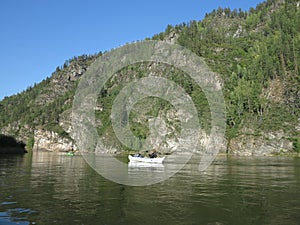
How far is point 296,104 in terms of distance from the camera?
173250mm

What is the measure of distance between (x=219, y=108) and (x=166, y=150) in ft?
140

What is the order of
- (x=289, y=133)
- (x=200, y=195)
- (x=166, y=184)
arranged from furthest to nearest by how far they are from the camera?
(x=289, y=133) < (x=166, y=184) < (x=200, y=195)

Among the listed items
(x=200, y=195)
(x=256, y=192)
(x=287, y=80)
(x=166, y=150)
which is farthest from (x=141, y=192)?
(x=287, y=80)

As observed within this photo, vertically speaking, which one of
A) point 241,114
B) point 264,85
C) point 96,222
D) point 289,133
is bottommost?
point 96,222

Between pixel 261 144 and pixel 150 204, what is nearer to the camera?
pixel 150 204

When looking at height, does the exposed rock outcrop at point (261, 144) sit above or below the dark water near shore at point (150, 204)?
above

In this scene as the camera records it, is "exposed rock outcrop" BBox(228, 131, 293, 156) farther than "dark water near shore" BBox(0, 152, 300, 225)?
Yes

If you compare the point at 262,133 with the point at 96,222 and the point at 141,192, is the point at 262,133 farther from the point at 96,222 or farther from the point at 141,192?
the point at 96,222

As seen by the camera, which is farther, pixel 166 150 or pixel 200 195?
pixel 166 150

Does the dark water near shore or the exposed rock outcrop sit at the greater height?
the exposed rock outcrop

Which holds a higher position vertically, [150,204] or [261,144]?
[261,144]

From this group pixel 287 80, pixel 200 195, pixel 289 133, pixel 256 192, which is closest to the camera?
pixel 200 195

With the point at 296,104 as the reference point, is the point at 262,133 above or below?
below

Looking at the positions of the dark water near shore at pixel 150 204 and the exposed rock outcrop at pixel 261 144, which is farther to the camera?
the exposed rock outcrop at pixel 261 144
